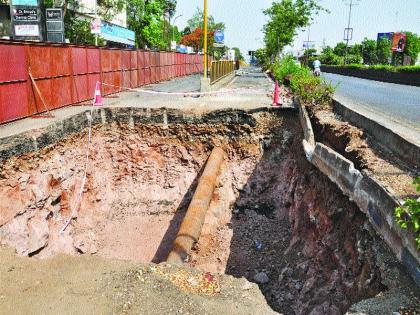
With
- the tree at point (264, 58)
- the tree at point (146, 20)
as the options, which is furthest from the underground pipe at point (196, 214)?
the tree at point (264, 58)

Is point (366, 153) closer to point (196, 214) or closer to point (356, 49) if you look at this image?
point (196, 214)

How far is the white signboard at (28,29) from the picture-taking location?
52.1ft

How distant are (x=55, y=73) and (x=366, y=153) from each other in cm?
855

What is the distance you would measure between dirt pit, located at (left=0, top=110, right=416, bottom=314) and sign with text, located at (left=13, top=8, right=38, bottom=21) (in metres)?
6.60

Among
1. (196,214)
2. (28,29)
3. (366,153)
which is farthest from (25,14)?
(366,153)

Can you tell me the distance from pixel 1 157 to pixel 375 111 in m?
9.92

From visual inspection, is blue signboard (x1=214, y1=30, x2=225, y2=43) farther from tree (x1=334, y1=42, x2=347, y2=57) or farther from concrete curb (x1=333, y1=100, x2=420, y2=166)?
tree (x1=334, y1=42, x2=347, y2=57)

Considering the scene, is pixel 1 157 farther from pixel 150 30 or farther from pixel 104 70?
pixel 150 30

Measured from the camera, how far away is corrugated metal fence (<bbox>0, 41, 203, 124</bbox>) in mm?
9547

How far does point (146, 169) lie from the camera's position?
42.1 ft

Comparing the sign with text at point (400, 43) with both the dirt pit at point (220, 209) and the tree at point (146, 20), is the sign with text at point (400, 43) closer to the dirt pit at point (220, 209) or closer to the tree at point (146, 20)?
the tree at point (146, 20)

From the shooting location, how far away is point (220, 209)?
11.7 metres

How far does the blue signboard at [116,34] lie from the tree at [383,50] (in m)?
61.7

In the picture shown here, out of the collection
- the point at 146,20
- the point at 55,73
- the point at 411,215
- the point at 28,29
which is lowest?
the point at 411,215
